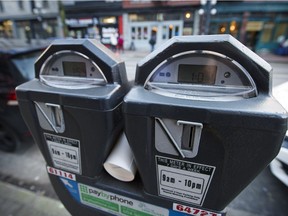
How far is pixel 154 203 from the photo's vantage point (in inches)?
37.1

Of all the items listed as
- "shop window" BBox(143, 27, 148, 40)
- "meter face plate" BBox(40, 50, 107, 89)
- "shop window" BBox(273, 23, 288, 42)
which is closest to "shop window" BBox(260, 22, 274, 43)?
"shop window" BBox(273, 23, 288, 42)

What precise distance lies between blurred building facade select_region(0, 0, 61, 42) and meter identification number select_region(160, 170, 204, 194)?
59.1 ft

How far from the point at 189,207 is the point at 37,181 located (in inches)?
80.9

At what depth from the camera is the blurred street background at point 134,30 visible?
203cm

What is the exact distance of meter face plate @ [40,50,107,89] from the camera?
0.95 metres

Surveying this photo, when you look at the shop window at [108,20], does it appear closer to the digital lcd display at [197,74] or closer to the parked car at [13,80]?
the parked car at [13,80]

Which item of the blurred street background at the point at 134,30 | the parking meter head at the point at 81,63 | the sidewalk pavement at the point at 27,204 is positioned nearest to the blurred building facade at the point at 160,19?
the blurred street background at the point at 134,30

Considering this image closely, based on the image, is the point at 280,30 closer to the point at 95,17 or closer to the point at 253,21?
the point at 253,21

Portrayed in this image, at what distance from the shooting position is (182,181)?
820mm

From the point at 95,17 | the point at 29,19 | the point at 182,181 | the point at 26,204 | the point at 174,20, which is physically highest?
the point at 95,17

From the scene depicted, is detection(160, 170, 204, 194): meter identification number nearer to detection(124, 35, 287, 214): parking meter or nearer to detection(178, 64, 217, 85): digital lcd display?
detection(124, 35, 287, 214): parking meter

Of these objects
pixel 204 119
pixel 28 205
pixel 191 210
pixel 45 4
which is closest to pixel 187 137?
pixel 204 119

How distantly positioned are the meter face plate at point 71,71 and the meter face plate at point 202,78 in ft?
0.96

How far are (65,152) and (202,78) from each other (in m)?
0.76
